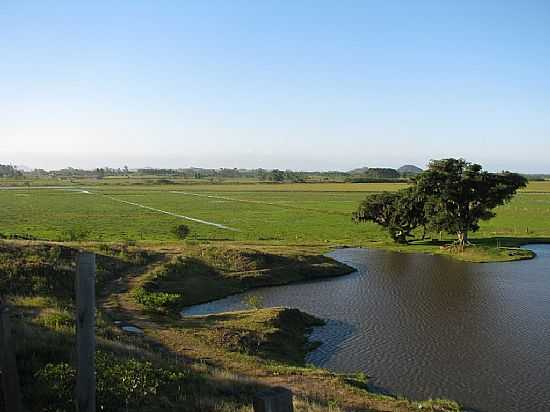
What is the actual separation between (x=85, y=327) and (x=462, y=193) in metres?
50.3

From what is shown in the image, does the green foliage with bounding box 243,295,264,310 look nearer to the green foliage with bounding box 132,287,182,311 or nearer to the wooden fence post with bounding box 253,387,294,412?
the green foliage with bounding box 132,287,182,311

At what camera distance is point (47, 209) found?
3716 inches

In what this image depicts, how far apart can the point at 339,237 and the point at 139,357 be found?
50.3m

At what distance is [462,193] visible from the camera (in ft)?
170

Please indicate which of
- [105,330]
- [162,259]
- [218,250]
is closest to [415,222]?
[218,250]

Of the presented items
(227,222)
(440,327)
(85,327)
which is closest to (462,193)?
(440,327)

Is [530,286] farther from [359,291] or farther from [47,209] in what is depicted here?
[47,209]

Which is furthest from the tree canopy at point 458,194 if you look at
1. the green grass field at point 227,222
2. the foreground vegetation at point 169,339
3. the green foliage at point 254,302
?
the green foliage at point 254,302

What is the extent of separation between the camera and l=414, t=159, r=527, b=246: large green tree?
5134cm

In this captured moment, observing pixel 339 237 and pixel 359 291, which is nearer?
pixel 359 291

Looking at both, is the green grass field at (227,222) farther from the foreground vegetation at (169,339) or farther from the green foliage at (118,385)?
the green foliage at (118,385)

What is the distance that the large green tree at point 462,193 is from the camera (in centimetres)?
5134

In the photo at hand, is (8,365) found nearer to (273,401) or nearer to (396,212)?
(273,401)

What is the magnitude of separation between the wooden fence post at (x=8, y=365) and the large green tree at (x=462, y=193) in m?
48.8
